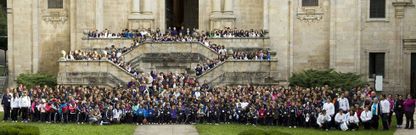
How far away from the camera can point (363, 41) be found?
5828cm

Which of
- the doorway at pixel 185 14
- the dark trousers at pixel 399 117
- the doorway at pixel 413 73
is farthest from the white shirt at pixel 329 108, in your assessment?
the doorway at pixel 185 14

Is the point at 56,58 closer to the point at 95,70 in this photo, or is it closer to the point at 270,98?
the point at 95,70

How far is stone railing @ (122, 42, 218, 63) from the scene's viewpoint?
174ft

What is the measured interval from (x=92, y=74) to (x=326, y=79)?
51.8 feet

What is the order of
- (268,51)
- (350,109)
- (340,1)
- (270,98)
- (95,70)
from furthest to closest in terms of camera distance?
(340,1) < (268,51) < (95,70) < (270,98) < (350,109)

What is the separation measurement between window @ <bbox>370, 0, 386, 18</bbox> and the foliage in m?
5.82

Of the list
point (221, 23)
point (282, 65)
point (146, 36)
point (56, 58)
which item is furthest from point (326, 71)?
point (56, 58)

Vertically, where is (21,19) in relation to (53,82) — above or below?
above

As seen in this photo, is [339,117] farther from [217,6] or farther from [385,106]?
[217,6]

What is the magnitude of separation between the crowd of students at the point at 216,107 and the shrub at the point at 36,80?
12.8m

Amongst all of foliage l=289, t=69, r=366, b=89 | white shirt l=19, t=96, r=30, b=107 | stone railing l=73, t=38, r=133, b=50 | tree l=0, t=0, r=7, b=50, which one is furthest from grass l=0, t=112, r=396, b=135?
tree l=0, t=0, r=7, b=50

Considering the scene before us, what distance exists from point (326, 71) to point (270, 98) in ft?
50.3

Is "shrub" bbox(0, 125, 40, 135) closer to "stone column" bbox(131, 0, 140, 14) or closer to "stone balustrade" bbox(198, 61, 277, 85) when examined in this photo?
"stone balustrade" bbox(198, 61, 277, 85)

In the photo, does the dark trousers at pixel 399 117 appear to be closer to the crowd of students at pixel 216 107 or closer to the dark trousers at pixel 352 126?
the crowd of students at pixel 216 107
